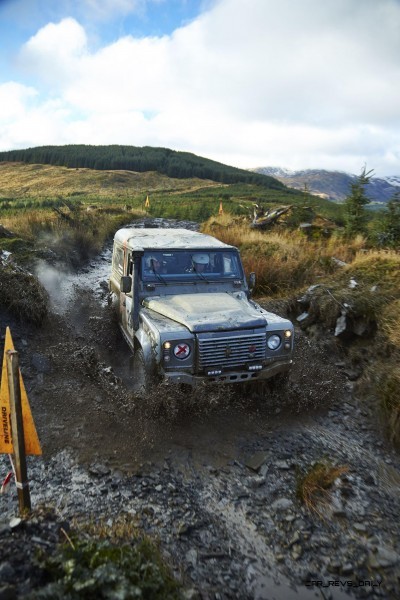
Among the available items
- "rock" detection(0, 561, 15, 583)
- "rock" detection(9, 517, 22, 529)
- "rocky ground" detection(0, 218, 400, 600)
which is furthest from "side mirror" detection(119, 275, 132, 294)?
"rock" detection(0, 561, 15, 583)

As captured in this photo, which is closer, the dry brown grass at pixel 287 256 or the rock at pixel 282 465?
the rock at pixel 282 465

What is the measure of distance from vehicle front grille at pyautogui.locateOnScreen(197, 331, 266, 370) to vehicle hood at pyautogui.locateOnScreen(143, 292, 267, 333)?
11cm

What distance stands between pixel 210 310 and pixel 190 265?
3.61 feet

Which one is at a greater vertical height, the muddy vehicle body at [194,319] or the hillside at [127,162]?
the hillside at [127,162]

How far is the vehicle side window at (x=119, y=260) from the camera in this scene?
6.79 metres

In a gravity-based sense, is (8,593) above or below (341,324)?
above

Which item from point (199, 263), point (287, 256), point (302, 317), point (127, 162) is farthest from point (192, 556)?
point (127, 162)

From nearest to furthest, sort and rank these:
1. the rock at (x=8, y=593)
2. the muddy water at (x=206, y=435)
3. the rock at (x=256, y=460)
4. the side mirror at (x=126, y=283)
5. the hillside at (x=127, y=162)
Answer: the rock at (x=8, y=593) < the muddy water at (x=206, y=435) < the rock at (x=256, y=460) < the side mirror at (x=126, y=283) < the hillside at (x=127, y=162)

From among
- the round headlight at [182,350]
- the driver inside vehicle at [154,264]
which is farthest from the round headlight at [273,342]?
the driver inside vehicle at [154,264]

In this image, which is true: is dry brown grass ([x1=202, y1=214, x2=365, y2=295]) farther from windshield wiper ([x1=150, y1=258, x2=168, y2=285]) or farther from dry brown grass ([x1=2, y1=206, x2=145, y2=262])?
dry brown grass ([x1=2, y1=206, x2=145, y2=262])

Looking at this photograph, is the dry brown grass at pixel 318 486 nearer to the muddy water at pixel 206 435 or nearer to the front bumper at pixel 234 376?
the muddy water at pixel 206 435

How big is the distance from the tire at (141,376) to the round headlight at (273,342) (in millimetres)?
1415

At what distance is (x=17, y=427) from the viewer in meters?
2.72

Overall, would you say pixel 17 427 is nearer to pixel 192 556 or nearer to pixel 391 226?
pixel 192 556
